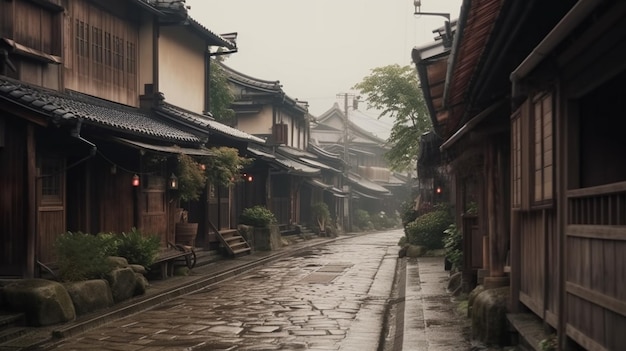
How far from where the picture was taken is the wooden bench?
1845 cm

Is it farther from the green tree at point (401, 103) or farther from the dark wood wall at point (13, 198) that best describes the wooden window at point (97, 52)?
the green tree at point (401, 103)

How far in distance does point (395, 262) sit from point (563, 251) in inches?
801

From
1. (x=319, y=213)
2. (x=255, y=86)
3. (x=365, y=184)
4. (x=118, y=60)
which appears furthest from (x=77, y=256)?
(x=365, y=184)

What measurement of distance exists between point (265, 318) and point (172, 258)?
20.5 ft

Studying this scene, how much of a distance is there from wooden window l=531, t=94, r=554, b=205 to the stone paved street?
4456mm

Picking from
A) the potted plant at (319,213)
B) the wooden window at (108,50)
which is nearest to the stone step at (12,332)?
the wooden window at (108,50)

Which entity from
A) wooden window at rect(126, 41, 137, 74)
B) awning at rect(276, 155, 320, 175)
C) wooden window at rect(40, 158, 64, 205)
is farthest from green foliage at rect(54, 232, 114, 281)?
awning at rect(276, 155, 320, 175)

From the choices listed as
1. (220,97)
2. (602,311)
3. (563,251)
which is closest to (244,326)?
(563,251)

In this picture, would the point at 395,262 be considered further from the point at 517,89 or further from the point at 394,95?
the point at 517,89

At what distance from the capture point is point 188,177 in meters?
20.3

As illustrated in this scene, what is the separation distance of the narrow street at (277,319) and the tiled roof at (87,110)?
166 inches

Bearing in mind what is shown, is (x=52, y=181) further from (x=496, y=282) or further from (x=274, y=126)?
(x=274, y=126)

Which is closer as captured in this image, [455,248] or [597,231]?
[597,231]

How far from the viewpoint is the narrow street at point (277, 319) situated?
10.9 meters
